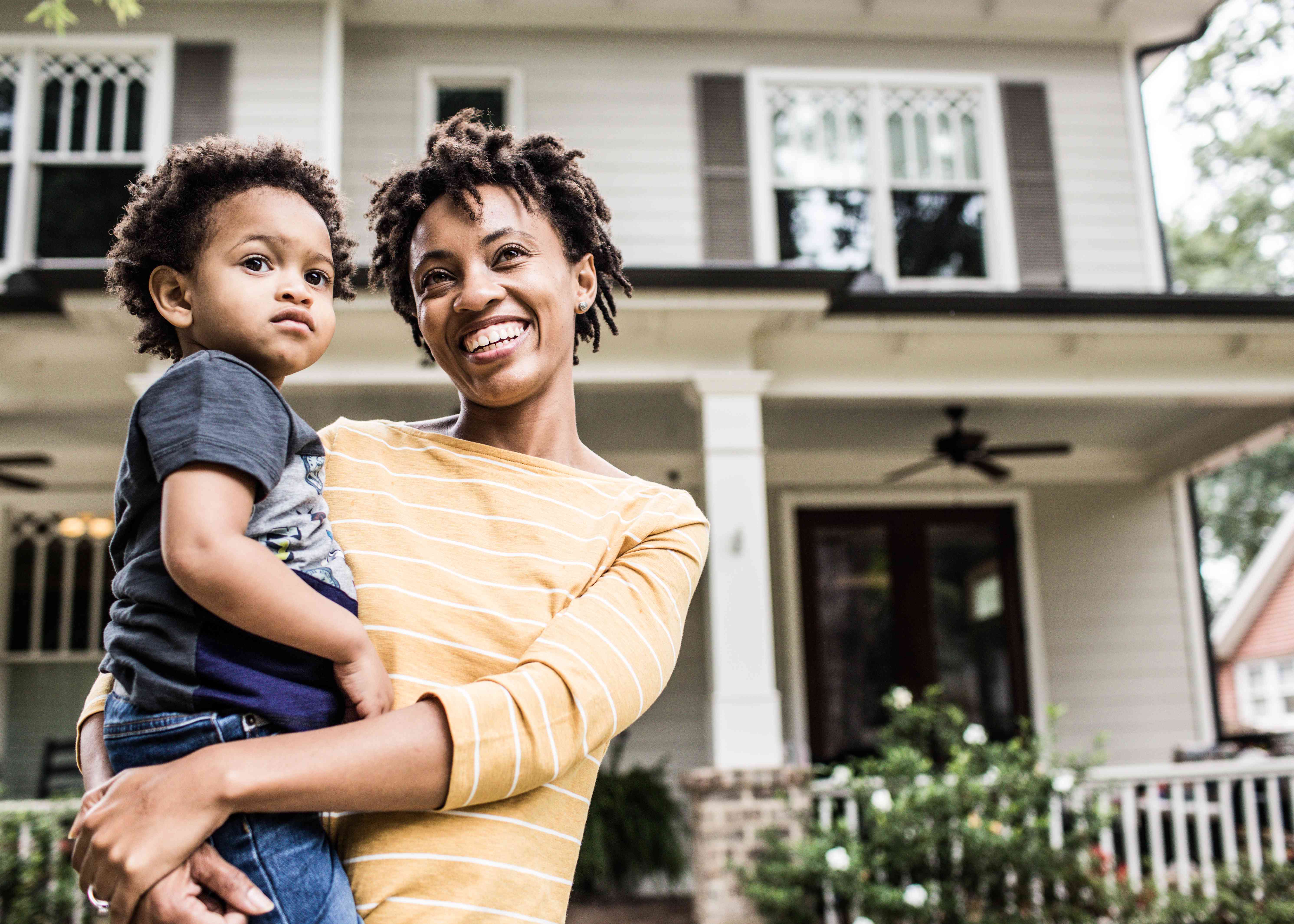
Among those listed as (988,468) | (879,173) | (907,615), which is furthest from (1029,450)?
(879,173)

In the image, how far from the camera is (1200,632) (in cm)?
886

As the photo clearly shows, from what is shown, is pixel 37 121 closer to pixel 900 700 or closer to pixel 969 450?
pixel 969 450

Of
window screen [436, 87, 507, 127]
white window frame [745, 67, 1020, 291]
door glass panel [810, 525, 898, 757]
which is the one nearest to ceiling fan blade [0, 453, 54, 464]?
window screen [436, 87, 507, 127]

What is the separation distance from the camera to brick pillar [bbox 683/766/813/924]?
5.45 m

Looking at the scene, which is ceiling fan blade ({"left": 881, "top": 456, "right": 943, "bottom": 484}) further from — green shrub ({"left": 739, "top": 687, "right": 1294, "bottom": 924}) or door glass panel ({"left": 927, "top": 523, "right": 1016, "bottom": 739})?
green shrub ({"left": 739, "top": 687, "right": 1294, "bottom": 924})

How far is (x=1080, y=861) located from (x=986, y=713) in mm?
3332

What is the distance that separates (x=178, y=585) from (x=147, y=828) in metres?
0.22

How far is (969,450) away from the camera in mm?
7355

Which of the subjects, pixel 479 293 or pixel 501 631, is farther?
pixel 479 293

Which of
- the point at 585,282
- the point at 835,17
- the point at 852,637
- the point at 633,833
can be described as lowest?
the point at 633,833

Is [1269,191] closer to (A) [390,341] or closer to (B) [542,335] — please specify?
(A) [390,341]

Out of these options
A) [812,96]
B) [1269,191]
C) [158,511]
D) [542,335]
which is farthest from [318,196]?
[1269,191]

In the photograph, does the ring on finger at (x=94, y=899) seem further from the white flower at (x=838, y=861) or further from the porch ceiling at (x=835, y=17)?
the porch ceiling at (x=835, y=17)

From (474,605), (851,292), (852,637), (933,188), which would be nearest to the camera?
(474,605)
